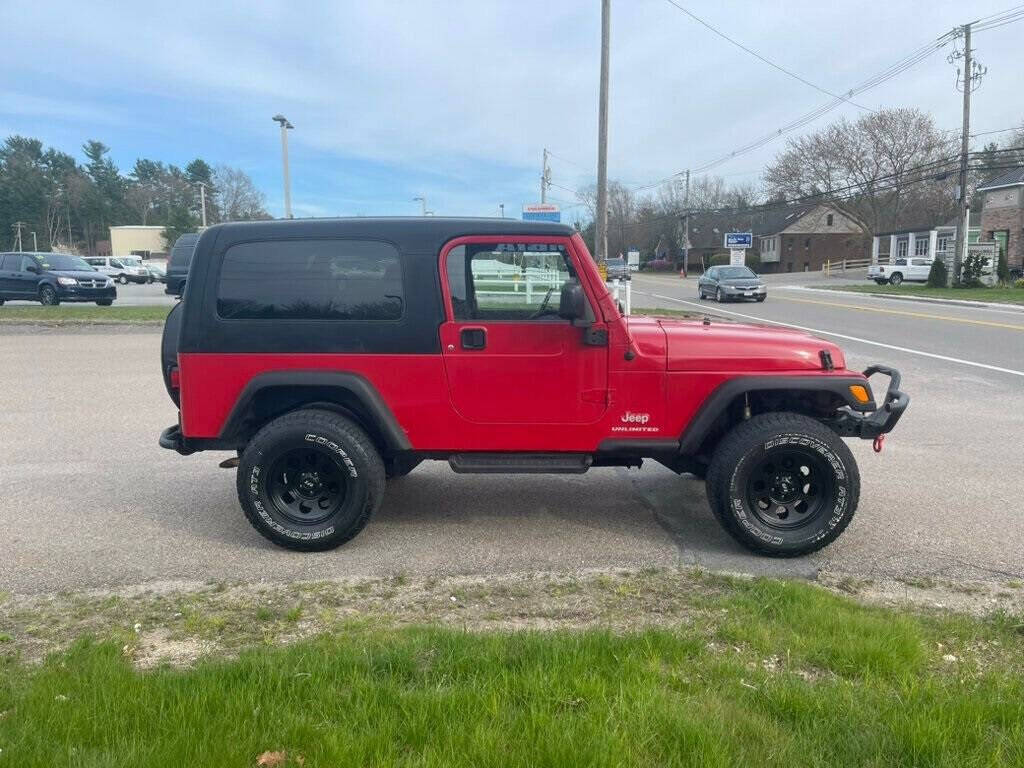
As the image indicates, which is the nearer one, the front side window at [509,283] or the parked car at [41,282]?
the front side window at [509,283]

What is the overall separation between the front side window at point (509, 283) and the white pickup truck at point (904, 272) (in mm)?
45625

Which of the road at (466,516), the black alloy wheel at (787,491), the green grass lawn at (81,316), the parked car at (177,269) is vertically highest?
the parked car at (177,269)

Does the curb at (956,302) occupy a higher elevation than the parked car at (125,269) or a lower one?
lower

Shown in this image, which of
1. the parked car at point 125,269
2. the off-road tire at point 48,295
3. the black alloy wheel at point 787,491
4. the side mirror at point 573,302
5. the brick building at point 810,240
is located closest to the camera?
the side mirror at point 573,302

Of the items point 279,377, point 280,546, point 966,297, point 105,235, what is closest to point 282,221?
point 279,377

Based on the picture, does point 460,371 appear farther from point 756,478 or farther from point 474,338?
point 756,478

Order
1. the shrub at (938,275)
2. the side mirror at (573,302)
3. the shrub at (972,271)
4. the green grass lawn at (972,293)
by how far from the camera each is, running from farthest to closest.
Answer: the shrub at (938,275) → the shrub at (972,271) → the green grass lawn at (972,293) → the side mirror at (573,302)

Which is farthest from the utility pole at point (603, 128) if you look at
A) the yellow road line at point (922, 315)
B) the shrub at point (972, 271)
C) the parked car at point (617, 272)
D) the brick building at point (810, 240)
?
the brick building at point (810, 240)

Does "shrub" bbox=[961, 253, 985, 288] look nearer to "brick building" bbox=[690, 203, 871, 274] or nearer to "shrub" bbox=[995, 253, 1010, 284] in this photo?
"shrub" bbox=[995, 253, 1010, 284]

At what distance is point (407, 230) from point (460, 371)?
888mm

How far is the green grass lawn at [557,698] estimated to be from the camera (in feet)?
8.27

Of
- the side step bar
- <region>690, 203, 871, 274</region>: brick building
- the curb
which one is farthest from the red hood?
<region>690, 203, 871, 274</region>: brick building

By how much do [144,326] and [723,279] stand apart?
73.1 ft

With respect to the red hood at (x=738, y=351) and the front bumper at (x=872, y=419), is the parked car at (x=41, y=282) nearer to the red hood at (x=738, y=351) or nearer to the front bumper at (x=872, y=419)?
the red hood at (x=738, y=351)
